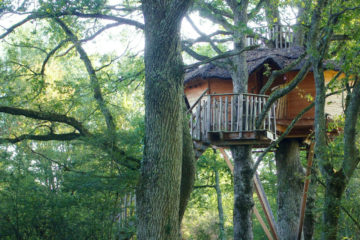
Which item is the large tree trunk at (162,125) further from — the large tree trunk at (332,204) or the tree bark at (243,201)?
the tree bark at (243,201)

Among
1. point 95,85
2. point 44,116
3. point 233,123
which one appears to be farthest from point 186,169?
point 44,116

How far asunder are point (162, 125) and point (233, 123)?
3602 millimetres

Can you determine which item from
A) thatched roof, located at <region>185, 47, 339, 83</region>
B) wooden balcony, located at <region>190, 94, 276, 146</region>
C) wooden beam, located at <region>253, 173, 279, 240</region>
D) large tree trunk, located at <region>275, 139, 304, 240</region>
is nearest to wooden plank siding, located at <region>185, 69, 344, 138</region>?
wooden balcony, located at <region>190, 94, 276, 146</region>

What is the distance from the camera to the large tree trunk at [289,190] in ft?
42.2

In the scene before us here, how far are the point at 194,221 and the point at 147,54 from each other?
59.6ft

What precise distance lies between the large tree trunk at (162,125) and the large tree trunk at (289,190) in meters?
6.85

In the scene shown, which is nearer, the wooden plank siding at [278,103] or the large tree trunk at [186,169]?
the large tree trunk at [186,169]

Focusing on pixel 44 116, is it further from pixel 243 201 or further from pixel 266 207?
pixel 266 207

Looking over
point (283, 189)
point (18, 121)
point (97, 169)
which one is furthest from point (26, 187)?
point (283, 189)

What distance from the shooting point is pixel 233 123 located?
1032cm

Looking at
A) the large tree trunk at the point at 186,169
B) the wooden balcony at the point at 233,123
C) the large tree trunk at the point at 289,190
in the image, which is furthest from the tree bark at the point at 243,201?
the large tree trunk at the point at 186,169

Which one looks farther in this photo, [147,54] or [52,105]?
[52,105]

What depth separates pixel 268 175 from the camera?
2031 centimetres

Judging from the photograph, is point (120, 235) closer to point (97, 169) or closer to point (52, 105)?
point (97, 169)
